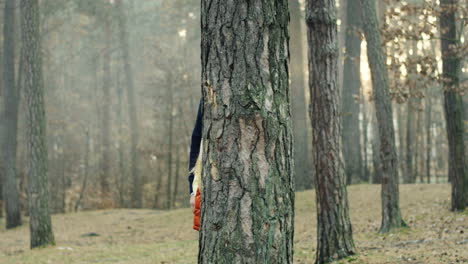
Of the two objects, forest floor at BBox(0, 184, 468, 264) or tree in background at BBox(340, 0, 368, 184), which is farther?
tree in background at BBox(340, 0, 368, 184)

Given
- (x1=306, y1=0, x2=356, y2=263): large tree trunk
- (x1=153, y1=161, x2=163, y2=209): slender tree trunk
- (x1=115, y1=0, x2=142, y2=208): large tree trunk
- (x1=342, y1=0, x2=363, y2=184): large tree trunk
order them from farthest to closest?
(x1=153, y1=161, x2=163, y2=209): slender tree trunk → (x1=115, y1=0, x2=142, y2=208): large tree trunk → (x1=342, y1=0, x2=363, y2=184): large tree trunk → (x1=306, y1=0, x2=356, y2=263): large tree trunk

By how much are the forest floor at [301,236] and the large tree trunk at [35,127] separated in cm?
77

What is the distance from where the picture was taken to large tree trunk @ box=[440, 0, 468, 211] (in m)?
11.7

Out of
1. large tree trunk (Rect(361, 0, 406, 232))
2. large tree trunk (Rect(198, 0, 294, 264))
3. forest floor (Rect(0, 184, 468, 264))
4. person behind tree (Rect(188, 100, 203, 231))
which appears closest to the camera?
large tree trunk (Rect(198, 0, 294, 264))

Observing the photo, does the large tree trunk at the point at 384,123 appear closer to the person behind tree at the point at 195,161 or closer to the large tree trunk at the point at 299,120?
the person behind tree at the point at 195,161

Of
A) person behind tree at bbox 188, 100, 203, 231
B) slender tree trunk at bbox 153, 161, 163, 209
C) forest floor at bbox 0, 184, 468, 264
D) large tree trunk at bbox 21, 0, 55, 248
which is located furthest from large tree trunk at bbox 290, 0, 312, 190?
person behind tree at bbox 188, 100, 203, 231

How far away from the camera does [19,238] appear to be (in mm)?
15969

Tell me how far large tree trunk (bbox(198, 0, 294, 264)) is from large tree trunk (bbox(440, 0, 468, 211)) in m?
9.54

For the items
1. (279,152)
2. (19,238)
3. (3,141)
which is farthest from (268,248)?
(3,141)

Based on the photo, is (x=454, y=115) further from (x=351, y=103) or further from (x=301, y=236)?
(x=351, y=103)

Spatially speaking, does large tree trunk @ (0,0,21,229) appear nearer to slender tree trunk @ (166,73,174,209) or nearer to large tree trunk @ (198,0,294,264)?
slender tree trunk @ (166,73,174,209)

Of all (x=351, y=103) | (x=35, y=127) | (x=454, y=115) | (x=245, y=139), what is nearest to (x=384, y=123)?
(x=454, y=115)

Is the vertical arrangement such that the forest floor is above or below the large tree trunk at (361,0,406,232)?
below

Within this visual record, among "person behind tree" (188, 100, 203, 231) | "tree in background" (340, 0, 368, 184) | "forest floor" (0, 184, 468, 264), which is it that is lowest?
"forest floor" (0, 184, 468, 264)
